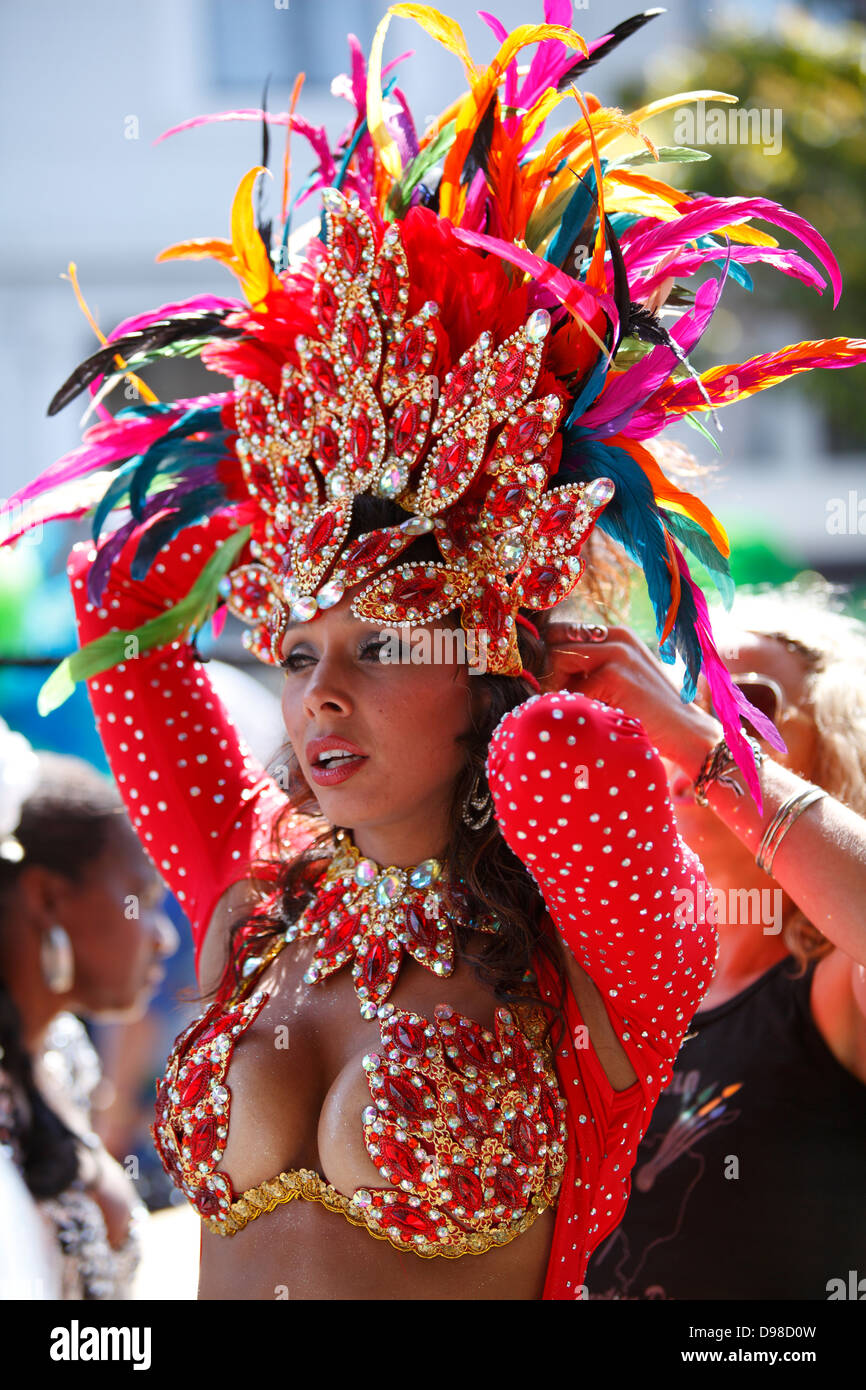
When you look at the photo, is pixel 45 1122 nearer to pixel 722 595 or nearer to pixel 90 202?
pixel 722 595

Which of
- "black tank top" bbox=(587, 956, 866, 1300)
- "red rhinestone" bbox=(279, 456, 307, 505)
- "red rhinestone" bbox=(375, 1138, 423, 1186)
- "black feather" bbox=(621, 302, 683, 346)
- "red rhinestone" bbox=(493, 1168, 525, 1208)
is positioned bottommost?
"black tank top" bbox=(587, 956, 866, 1300)

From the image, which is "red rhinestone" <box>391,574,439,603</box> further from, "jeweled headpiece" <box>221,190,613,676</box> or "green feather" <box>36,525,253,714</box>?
"green feather" <box>36,525,253,714</box>

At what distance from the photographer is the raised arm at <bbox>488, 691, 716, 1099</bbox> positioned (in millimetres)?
1112

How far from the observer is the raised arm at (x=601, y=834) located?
1.11 m

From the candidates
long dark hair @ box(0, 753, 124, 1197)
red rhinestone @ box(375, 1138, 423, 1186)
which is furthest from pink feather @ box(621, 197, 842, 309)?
long dark hair @ box(0, 753, 124, 1197)

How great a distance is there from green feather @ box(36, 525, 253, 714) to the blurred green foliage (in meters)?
9.38

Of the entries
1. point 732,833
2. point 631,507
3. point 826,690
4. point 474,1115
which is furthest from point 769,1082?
point 631,507

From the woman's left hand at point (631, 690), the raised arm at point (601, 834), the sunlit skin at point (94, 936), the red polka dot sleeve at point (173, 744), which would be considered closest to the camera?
the raised arm at point (601, 834)

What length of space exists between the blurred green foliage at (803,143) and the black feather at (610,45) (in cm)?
938

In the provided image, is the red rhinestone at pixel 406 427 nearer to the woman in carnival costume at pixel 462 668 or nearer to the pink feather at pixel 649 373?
the woman in carnival costume at pixel 462 668

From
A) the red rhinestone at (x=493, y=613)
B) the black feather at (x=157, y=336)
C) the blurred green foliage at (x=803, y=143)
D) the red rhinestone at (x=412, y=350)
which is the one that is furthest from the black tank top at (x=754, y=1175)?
the blurred green foliage at (x=803, y=143)

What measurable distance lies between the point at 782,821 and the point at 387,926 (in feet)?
1.48

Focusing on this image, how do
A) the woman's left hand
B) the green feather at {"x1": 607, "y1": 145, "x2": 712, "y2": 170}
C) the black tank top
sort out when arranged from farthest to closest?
1. the black tank top
2. the woman's left hand
3. the green feather at {"x1": 607, "y1": 145, "x2": 712, "y2": 170}

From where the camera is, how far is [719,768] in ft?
4.70
